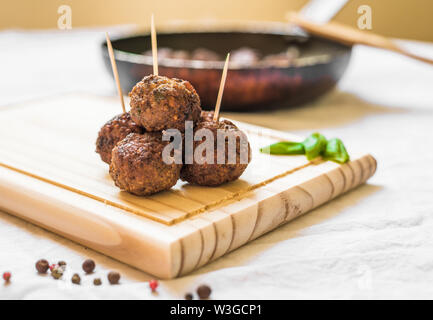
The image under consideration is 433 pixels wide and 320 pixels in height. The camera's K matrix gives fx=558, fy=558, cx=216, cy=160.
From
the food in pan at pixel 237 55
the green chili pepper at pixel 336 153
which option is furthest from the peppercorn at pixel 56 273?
the food in pan at pixel 237 55

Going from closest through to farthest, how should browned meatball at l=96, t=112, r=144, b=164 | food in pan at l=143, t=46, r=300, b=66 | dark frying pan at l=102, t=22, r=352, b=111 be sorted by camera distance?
browned meatball at l=96, t=112, r=144, b=164 → dark frying pan at l=102, t=22, r=352, b=111 → food in pan at l=143, t=46, r=300, b=66

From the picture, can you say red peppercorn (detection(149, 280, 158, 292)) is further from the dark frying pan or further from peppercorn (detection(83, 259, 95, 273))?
the dark frying pan

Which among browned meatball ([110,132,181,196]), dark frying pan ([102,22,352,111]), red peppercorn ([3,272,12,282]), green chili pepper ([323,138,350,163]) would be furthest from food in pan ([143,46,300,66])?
red peppercorn ([3,272,12,282])

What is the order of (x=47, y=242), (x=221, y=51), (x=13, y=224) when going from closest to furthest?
(x=47, y=242) < (x=13, y=224) < (x=221, y=51)

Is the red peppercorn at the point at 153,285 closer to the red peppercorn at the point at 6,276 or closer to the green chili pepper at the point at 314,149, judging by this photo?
the red peppercorn at the point at 6,276
